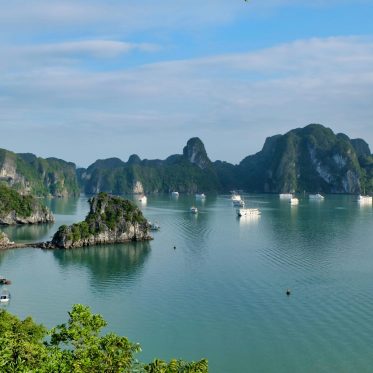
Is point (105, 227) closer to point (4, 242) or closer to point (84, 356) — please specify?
point (4, 242)

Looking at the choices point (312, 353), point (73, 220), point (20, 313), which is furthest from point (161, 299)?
point (73, 220)

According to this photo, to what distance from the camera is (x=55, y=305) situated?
64312mm

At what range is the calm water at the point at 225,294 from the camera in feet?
162

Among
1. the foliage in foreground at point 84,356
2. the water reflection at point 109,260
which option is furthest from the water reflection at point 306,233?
the foliage in foreground at point 84,356

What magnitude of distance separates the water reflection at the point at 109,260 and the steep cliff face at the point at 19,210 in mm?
54195

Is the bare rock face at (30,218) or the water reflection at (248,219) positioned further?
the water reflection at (248,219)

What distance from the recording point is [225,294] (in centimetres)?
6869

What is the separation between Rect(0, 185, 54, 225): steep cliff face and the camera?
5940 inches

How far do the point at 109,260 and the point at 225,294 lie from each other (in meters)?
32.6

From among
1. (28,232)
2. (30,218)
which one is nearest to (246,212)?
(30,218)

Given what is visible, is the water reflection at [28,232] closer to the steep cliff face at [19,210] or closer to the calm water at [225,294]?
the calm water at [225,294]

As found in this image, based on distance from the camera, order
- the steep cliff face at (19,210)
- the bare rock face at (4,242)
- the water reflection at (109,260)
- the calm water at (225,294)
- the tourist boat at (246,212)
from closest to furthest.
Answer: the calm water at (225,294) → the water reflection at (109,260) → the bare rock face at (4,242) → the steep cliff face at (19,210) → the tourist boat at (246,212)

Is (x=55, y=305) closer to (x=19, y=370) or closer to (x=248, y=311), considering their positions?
(x=248, y=311)

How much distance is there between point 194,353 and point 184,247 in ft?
201
